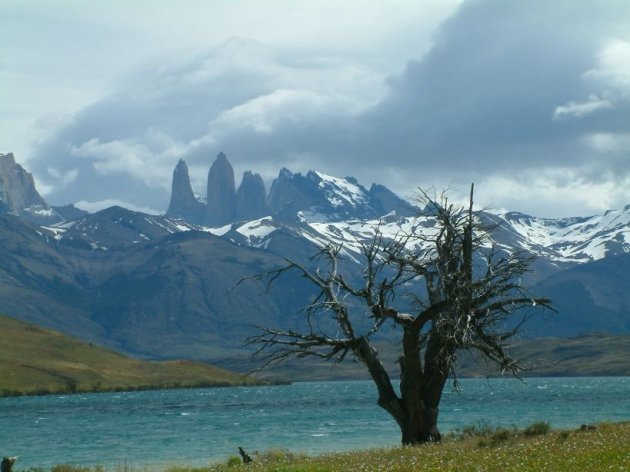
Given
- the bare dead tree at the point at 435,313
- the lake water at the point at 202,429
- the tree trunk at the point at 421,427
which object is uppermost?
the bare dead tree at the point at 435,313

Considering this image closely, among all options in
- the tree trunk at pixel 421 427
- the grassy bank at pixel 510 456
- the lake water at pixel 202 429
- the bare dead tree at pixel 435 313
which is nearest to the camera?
the grassy bank at pixel 510 456

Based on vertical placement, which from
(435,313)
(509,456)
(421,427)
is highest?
(435,313)

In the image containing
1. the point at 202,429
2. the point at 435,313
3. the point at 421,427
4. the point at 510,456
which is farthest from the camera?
the point at 202,429

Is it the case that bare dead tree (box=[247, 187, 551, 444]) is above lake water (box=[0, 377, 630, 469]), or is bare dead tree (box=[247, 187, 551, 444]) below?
above

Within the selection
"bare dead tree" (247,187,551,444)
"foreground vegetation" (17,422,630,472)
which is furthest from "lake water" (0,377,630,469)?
"foreground vegetation" (17,422,630,472)

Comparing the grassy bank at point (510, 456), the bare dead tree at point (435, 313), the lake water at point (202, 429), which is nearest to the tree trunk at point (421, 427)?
the bare dead tree at point (435, 313)

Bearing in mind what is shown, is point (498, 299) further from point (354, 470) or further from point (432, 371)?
point (354, 470)

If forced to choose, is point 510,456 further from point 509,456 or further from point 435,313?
point 435,313

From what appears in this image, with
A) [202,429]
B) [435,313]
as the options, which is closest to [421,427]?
[435,313]

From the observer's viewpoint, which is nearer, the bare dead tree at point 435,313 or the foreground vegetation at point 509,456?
the foreground vegetation at point 509,456

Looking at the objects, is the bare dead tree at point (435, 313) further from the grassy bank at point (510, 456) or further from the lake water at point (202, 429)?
the lake water at point (202, 429)

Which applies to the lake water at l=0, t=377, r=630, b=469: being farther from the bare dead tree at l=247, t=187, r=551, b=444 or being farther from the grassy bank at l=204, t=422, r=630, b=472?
the grassy bank at l=204, t=422, r=630, b=472

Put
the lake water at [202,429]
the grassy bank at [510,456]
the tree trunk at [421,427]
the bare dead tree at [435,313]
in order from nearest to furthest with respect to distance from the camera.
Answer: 1. the grassy bank at [510,456]
2. the bare dead tree at [435,313]
3. the tree trunk at [421,427]
4. the lake water at [202,429]

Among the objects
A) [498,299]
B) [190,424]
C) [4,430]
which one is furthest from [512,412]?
[498,299]
